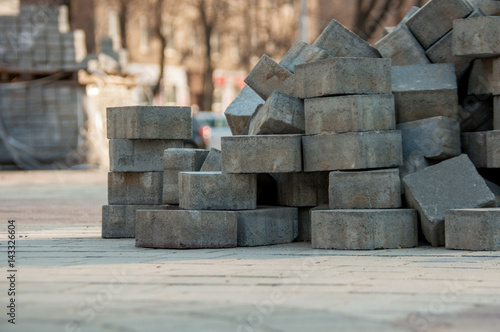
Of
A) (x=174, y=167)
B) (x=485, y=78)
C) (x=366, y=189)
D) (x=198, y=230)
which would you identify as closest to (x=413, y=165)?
(x=366, y=189)

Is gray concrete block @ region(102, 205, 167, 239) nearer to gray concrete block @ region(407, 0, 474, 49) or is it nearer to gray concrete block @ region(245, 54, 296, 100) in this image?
gray concrete block @ region(245, 54, 296, 100)

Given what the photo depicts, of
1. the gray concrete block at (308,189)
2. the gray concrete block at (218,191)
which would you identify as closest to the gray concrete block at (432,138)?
the gray concrete block at (308,189)

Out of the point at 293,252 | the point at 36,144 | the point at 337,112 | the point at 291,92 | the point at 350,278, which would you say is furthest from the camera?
the point at 36,144

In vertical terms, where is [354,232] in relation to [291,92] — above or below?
below

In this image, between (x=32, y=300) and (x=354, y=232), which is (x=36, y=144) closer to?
(x=354, y=232)

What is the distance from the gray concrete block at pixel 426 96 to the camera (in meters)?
9.12

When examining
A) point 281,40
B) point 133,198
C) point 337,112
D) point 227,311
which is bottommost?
point 227,311

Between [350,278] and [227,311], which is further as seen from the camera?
[350,278]

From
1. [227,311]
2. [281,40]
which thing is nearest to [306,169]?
[227,311]

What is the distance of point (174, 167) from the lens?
922 centimetres

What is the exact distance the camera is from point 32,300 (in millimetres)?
5090

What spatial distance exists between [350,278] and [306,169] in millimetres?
2582

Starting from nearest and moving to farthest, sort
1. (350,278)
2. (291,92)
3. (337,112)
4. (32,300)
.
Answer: (32,300)
(350,278)
(337,112)
(291,92)

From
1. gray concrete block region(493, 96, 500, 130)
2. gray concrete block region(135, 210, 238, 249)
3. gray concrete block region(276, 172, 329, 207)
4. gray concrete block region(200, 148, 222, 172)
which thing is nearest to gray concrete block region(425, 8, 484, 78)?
gray concrete block region(493, 96, 500, 130)
